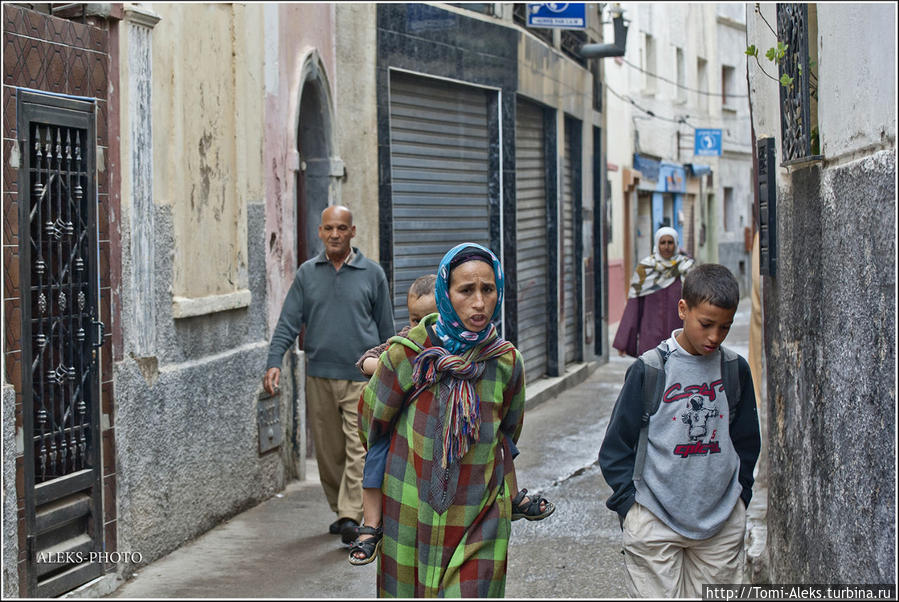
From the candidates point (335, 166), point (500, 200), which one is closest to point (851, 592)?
point (335, 166)

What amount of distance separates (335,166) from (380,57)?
1336 mm

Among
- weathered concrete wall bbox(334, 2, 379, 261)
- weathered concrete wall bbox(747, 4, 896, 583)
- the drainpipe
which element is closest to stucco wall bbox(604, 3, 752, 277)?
the drainpipe

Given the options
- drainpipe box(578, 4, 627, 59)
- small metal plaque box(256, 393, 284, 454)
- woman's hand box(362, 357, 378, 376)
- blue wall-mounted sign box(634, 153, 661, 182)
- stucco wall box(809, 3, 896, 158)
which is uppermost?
drainpipe box(578, 4, 627, 59)

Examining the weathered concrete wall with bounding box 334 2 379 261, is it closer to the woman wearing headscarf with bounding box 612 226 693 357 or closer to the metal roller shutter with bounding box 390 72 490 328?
the metal roller shutter with bounding box 390 72 490 328

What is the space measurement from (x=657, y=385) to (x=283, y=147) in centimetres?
493

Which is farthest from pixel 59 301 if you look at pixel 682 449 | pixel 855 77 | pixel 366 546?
pixel 855 77

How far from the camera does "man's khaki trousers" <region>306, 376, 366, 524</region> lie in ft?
23.0

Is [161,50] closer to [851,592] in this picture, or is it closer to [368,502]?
[368,502]

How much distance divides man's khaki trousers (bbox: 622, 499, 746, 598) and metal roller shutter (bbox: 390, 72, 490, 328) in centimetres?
665

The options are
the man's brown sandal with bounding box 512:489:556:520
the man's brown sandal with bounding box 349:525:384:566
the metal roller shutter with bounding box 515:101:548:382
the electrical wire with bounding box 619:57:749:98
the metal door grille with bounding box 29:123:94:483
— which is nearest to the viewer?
the man's brown sandal with bounding box 349:525:384:566

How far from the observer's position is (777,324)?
588 cm

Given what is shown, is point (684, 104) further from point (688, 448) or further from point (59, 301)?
point (688, 448)

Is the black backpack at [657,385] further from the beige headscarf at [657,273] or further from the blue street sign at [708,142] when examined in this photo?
the blue street sign at [708,142]

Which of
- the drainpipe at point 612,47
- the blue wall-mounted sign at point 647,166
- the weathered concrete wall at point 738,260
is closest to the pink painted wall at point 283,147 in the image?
the drainpipe at point 612,47
